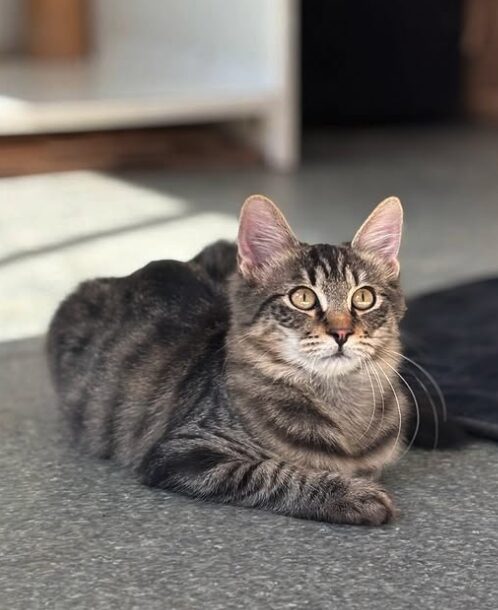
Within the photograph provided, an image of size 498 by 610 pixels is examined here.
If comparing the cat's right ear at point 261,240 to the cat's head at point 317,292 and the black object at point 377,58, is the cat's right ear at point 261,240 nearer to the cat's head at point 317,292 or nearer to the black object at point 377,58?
the cat's head at point 317,292

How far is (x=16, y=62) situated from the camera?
16.9 ft

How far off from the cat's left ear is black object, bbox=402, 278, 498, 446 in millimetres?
239

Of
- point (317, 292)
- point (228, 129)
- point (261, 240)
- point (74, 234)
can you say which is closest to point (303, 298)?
point (317, 292)

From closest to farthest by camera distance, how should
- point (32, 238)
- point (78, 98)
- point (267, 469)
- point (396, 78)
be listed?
point (267, 469)
point (32, 238)
point (78, 98)
point (396, 78)

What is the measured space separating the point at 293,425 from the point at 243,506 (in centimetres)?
13

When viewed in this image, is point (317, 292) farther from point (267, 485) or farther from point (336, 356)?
point (267, 485)

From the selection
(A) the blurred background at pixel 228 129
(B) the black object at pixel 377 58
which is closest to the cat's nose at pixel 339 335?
A: (A) the blurred background at pixel 228 129

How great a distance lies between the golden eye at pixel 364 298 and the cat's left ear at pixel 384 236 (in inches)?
3.3

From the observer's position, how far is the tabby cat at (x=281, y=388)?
152 cm

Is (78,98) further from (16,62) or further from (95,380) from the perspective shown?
(95,380)

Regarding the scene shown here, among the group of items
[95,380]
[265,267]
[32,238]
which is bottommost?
[32,238]

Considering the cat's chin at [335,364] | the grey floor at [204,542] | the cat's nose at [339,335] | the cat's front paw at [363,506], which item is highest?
the cat's nose at [339,335]

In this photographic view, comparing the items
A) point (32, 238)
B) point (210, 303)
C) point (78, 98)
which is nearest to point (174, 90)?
point (78, 98)

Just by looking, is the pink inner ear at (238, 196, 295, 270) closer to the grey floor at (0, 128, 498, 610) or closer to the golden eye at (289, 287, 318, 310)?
the golden eye at (289, 287, 318, 310)
